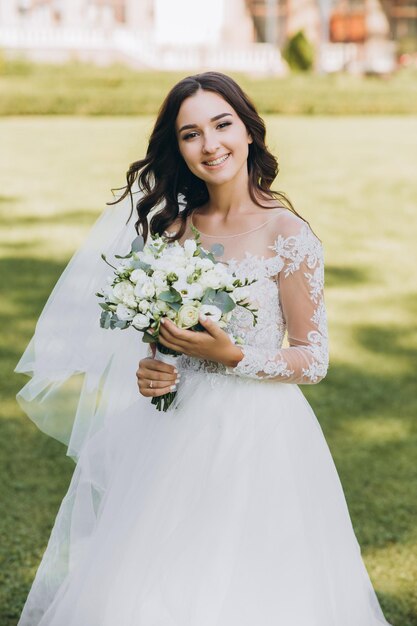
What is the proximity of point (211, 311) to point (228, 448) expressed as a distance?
0.49 meters

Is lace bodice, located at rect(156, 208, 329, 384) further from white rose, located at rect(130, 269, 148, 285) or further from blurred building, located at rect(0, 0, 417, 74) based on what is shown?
blurred building, located at rect(0, 0, 417, 74)

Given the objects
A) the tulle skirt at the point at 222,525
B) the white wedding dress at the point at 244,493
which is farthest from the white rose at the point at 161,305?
the tulle skirt at the point at 222,525

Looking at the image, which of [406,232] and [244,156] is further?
[406,232]

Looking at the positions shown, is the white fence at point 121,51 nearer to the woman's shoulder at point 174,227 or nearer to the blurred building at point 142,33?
the blurred building at point 142,33

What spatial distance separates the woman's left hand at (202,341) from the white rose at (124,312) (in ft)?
0.28

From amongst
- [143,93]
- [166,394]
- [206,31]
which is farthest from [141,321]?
[206,31]

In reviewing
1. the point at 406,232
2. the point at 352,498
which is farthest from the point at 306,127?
the point at 352,498

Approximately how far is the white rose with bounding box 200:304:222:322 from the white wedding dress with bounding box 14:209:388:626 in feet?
0.62

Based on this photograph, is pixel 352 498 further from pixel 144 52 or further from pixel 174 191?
pixel 144 52

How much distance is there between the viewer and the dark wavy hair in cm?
290

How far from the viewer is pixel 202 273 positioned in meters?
2.56

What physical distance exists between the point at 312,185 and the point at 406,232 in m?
2.34

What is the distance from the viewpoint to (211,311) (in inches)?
101

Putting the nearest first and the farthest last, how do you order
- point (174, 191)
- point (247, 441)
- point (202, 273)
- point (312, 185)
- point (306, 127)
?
1. point (202, 273)
2. point (247, 441)
3. point (174, 191)
4. point (312, 185)
5. point (306, 127)
